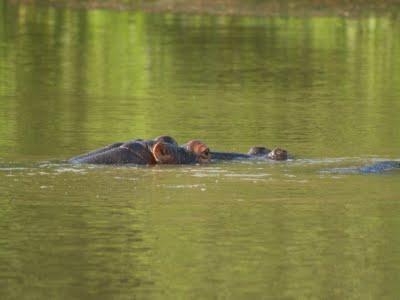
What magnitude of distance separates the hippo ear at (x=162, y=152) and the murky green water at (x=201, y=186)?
0.21m

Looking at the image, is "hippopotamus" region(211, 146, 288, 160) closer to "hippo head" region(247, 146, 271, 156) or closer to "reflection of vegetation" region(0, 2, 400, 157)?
"hippo head" region(247, 146, 271, 156)

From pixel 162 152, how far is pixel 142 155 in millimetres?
155

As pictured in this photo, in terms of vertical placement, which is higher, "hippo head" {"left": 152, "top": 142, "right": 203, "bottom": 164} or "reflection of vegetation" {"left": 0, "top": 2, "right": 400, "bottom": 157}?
"reflection of vegetation" {"left": 0, "top": 2, "right": 400, "bottom": 157}

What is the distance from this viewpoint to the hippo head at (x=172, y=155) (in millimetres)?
11883

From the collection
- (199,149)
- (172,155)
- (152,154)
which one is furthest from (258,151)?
(152,154)

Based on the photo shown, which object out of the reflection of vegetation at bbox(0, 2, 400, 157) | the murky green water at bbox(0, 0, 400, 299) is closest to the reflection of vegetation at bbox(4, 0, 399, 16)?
the reflection of vegetation at bbox(0, 2, 400, 157)

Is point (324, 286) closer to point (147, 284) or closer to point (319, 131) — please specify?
point (147, 284)

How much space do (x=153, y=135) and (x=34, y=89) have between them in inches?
193

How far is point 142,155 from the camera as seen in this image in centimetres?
1194

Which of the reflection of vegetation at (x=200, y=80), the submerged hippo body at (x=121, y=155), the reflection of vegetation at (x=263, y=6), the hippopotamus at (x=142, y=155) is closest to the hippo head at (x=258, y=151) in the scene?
the hippopotamus at (x=142, y=155)

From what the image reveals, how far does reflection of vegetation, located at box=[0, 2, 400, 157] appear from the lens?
47.0 ft

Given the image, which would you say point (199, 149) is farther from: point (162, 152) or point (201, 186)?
point (201, 186)

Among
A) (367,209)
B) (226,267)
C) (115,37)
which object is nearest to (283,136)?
(367,209)

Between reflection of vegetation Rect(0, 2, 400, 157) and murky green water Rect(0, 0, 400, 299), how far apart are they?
0.04 metres
